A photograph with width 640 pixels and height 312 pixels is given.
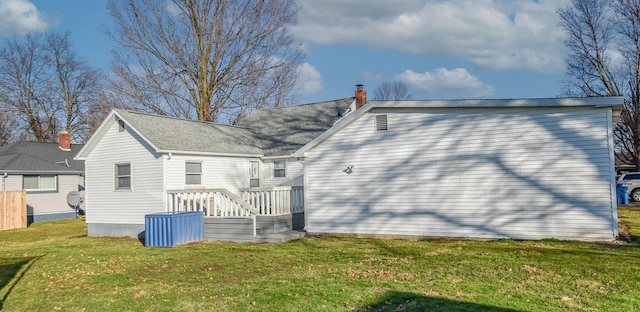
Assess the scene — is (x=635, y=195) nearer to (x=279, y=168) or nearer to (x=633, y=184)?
(x=633, y=184)

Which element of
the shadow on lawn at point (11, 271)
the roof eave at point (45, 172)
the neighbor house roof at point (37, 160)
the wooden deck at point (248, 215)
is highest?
the neighbor house roof at point (37, 160)

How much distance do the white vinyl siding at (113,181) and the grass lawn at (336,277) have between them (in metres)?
3.28

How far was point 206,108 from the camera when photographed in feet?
99.6

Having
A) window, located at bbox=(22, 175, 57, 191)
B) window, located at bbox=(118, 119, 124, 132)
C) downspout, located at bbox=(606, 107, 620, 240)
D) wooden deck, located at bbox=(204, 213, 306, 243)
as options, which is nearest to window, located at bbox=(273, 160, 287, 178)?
wooden deck, located at bbox=(204, 213, 306, 243)

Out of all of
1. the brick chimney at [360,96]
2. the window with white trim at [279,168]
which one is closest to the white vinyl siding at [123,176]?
the window with white trim at [279,168]

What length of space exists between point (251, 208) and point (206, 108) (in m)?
17.2

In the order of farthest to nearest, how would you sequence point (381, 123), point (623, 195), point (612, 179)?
point (623, 195) < point (381, 123) < point (612, 179)

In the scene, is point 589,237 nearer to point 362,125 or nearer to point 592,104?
point 592,104

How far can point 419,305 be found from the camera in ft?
22.0

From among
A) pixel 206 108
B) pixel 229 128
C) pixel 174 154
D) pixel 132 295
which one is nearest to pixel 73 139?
pixel 206 108

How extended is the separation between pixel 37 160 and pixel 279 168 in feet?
48.3

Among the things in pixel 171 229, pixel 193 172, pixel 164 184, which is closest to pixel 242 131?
pixel 193 172

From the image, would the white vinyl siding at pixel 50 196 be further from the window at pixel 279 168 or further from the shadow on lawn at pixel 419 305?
the shadow on lawn at pixel 419 305

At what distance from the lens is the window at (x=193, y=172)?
56.8 feet
